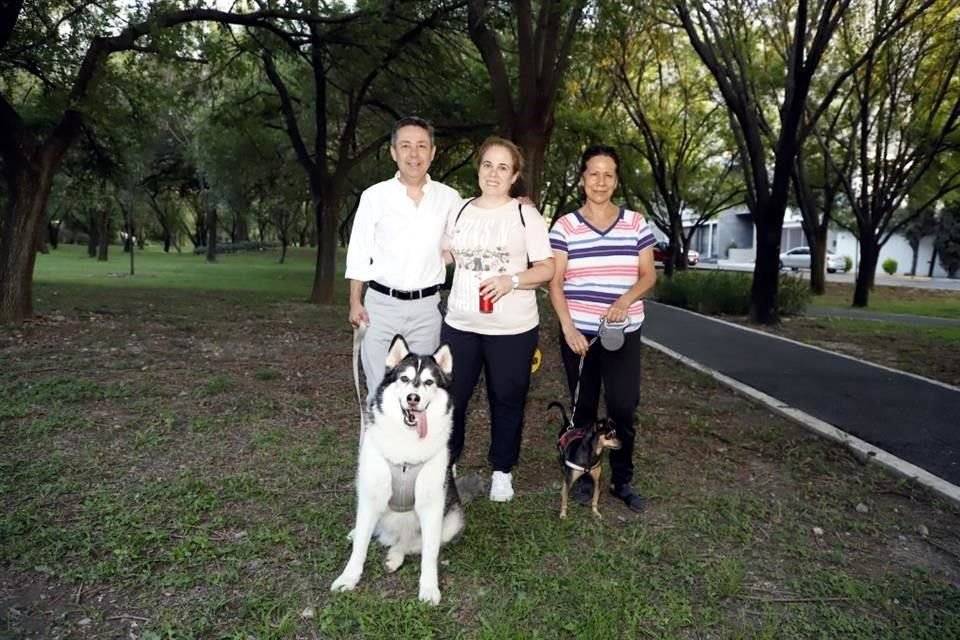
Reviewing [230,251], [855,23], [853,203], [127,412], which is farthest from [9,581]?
[230,251]

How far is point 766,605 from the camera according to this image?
11.7 feet

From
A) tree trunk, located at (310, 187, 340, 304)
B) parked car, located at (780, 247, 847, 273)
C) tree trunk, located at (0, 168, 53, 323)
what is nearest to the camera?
tree trunk, located at (0, 168, 53, 323)

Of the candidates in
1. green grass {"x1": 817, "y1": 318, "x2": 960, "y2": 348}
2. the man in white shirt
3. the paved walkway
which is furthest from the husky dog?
green grass {"x1": 817, "y1": 318, "x2": 960, "y2": 348}

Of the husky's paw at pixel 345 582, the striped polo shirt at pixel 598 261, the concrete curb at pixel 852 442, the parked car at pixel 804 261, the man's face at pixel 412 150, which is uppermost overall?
the parked car at pixel 804 261

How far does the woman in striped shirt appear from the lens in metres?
4.33

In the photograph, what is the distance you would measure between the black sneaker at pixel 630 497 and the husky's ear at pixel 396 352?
85.3 inches

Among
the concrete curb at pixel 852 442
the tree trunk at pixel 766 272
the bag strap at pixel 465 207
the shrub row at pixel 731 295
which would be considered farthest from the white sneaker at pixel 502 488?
the shrub row at pixel 731 295

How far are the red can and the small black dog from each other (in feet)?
3.44

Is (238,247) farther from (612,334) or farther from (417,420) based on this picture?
(417,420)

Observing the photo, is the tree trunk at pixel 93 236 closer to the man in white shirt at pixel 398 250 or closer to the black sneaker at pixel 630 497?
the man in white shirt at pixel 398 250

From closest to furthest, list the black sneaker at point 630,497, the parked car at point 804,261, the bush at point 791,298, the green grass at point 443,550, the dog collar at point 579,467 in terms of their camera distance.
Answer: the green grass at point 443,550 → the dog collar at point 579,467 → the black sneaker at point 630,497 → the bush at point 791,298 → the parked car at point 804,261

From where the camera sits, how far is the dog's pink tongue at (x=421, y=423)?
341cm

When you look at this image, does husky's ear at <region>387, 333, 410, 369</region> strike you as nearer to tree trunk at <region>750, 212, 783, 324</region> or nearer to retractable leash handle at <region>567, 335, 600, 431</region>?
retractable leash handle at <region>567, 335, 600, 431</region>

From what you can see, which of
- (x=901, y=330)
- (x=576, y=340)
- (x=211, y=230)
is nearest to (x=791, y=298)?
(x=901, y=330)
